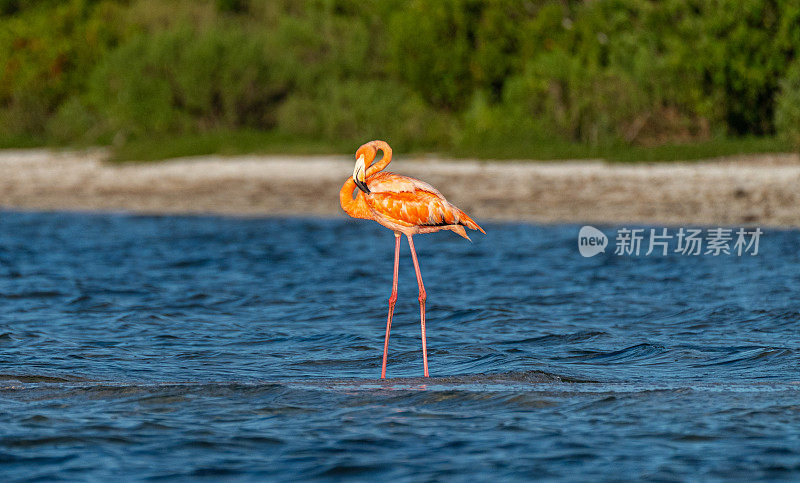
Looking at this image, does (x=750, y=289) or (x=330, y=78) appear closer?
(x=750, y=289)

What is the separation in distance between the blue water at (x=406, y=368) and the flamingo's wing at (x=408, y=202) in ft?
3.48

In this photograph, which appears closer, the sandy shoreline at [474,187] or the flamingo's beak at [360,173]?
the flamingo's beak at [360,173]

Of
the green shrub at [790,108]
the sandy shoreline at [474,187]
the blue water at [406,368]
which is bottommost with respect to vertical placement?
the blue water at [406,368]

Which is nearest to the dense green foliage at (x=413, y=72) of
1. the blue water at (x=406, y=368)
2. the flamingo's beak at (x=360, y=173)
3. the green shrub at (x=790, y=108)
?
the green shrub at (x=790, y=108)

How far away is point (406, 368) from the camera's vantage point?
8055 mm

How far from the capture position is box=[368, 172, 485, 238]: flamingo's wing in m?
7.14

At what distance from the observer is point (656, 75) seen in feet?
81.0

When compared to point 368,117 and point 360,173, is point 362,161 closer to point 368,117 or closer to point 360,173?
point 360,173

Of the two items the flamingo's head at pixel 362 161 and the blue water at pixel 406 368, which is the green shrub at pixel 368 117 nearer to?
the blue water at pixel 406 368

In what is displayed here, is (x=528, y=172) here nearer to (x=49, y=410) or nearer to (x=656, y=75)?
(x=656, y=75)

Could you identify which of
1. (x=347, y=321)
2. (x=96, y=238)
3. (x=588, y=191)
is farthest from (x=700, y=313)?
(x=96, y=238)

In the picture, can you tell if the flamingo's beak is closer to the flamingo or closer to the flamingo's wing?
the flamingo

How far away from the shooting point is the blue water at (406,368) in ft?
18.7

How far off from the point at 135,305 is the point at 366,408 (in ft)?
15.8
